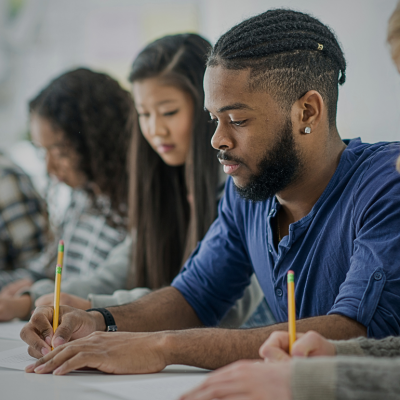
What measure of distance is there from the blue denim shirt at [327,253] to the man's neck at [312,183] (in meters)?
0.03

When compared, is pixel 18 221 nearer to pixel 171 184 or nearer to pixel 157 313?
pixel 171 184

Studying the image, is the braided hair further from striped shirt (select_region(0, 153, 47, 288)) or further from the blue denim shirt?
striped shirt (select_region(0, 153, 47, 288))

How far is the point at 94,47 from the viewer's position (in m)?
4.03

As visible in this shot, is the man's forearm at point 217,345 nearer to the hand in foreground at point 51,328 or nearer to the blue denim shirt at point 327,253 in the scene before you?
the blue denim shirt at point 327,253

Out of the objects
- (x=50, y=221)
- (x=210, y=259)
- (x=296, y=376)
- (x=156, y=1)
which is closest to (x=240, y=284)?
(x=210, y=259)

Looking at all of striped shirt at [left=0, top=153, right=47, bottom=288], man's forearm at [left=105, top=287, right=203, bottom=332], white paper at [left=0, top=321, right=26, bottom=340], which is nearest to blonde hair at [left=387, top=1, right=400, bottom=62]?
man's forearm at [left=105, top=287, right=203, bottom=332]

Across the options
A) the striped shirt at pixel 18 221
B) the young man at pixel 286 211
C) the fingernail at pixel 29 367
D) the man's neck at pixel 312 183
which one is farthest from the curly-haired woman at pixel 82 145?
the fingernail at pixel 29 367

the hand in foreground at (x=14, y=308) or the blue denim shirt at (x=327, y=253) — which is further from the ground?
the blue denim shirt at (x=327, y=253)

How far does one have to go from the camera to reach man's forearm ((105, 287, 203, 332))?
1.21 m

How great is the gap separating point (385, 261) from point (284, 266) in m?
0.29

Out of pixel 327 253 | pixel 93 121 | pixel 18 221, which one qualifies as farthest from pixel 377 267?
pixel 18 221

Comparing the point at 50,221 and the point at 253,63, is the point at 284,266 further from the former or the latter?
the point at 50,221

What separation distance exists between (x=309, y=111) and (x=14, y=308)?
3.45 ft

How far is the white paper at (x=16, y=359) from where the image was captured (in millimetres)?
980
